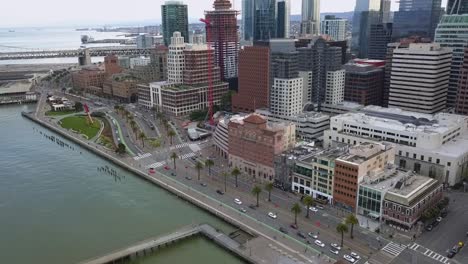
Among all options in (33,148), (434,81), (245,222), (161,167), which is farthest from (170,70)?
(245,222)

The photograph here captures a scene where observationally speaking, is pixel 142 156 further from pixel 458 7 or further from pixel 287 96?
pixel 458 7

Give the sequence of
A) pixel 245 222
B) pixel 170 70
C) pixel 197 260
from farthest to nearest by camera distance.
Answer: pixel 170 70 < pixel 245 222 < pixel 197 260

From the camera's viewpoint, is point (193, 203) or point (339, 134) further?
point (339, 134)

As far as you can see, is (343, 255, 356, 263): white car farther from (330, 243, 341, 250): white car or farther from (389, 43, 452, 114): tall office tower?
(389, 43, 452, 114): tall office tower

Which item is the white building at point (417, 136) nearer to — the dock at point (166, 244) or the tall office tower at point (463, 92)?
the tall office tower at point (463, 92)

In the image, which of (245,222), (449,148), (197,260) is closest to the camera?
(197,260)

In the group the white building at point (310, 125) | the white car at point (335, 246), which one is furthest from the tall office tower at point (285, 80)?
the white car at point (335, 246)

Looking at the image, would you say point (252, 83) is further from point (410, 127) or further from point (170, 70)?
point (410, 127)
